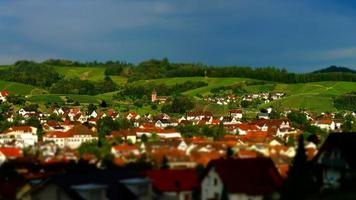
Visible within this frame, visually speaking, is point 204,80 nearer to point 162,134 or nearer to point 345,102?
point 345,102

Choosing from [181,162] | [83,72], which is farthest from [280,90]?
[181,162]

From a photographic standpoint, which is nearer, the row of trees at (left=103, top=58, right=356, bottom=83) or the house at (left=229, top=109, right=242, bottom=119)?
the house at (left=229, top=109, right=242, bottom=119)

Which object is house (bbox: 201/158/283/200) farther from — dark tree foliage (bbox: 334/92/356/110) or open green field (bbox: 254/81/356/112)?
dark tree foliage (bbox: 334/92/356/110)

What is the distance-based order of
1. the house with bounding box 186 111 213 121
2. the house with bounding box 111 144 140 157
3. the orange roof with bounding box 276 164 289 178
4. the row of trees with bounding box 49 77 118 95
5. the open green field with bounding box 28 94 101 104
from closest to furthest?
the orange roof with bounding box 276 164 289 178 → the house with bounding box 111 144 140 157 → the house with bounding box 186 111 213 121 → the open green field with bounding box 28 94 101 104 → the row of trees with bounding box 49 77 118 95

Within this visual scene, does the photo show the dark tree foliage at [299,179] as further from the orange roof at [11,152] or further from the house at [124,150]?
the orange roof at [11,152]

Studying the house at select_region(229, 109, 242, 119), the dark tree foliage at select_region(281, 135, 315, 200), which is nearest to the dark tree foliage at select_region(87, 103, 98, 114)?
the house at select_region(229, 109, 242, 119)

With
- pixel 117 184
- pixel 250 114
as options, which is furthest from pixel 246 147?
pixel 250 114

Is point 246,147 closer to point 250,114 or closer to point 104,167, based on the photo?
point 104,167
